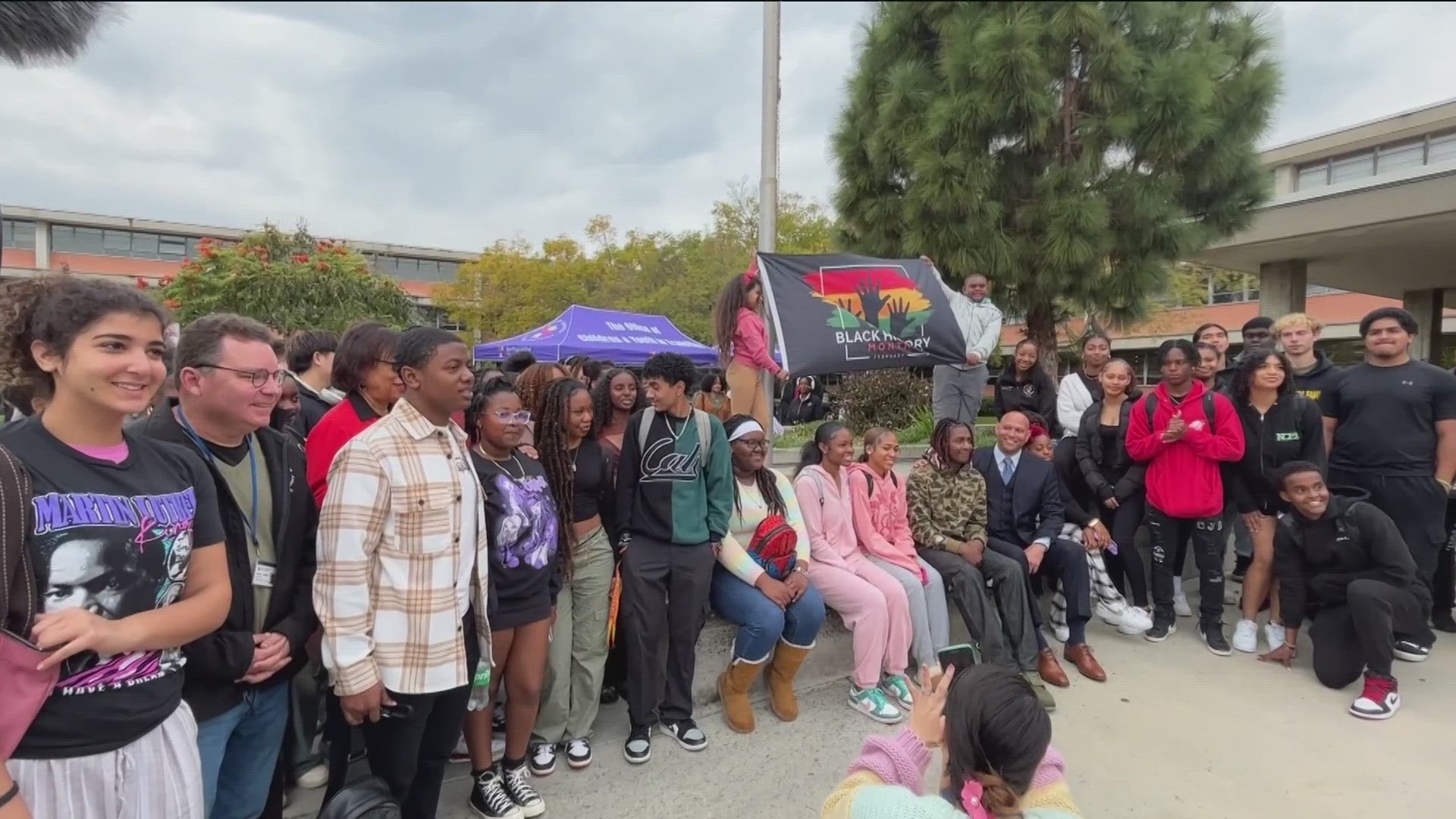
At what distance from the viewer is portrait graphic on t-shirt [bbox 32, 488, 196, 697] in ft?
4.71

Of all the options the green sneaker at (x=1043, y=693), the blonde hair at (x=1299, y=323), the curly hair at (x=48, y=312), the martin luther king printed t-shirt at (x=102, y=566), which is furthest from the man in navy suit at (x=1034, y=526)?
the curly hair at (x=48, y=312)

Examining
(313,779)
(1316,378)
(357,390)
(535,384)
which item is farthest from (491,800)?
(1316,378)

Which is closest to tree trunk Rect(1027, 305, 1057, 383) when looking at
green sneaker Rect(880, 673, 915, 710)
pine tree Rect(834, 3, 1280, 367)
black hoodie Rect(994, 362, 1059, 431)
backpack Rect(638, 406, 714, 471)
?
pine tree Rect(834, 3, 1280, 367)

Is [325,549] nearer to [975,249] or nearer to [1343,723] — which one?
[1343,723]

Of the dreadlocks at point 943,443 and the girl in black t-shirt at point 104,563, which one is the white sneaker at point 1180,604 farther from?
the girl in black t-shirt at point 104,563

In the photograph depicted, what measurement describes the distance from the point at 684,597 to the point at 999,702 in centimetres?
187

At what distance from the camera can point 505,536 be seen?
2.70m

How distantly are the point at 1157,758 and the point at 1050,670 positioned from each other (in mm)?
795

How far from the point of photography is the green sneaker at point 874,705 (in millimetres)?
3578

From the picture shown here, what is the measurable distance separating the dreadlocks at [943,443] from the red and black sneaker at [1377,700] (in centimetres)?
236

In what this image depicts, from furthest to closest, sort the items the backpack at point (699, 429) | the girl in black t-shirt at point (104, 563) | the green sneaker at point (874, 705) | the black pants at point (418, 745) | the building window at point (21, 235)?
the building window at point (21, 235), the green sneaker at point (874, 705), the backpack at point (699, 429), the black pants at point (418, 745), the girl in black t-shirt at point (104, 563)

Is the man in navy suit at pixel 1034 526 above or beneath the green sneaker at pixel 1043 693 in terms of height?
above

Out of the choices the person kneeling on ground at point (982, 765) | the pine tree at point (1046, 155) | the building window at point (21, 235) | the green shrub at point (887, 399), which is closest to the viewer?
the person kneeling on ground at point (982, 765)

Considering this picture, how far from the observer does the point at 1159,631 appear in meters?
4.70
